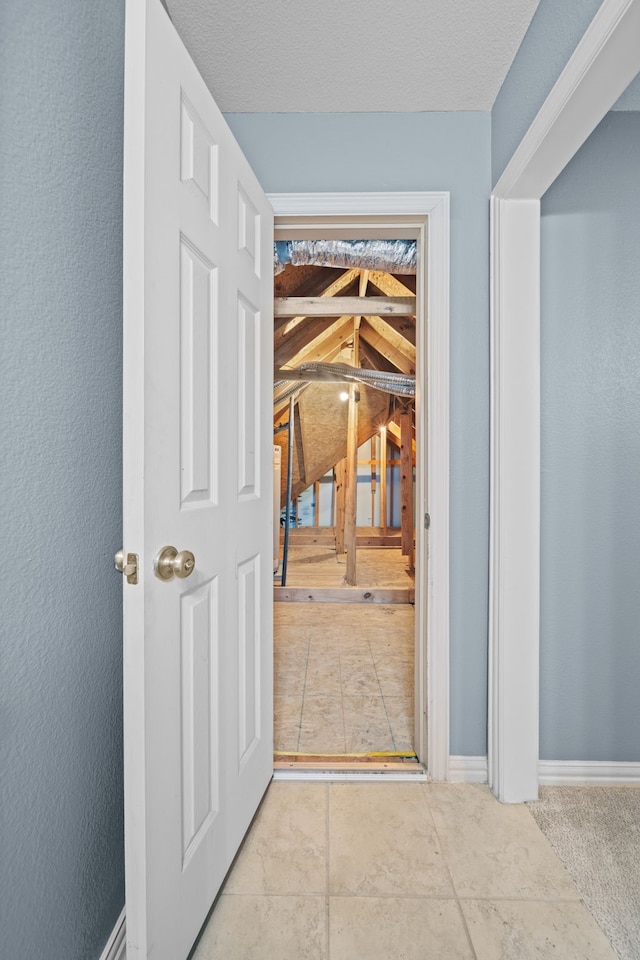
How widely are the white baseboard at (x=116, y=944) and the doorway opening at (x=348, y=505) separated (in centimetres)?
77

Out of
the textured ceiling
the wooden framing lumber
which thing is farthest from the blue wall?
the wooden framing lumber

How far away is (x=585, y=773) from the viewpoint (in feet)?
5.72

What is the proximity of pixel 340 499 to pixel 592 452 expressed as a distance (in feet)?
19.7

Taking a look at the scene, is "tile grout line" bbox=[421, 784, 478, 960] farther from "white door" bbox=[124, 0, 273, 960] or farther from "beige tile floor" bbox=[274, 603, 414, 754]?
"white door" bbox=[124, 0, 273, 960]

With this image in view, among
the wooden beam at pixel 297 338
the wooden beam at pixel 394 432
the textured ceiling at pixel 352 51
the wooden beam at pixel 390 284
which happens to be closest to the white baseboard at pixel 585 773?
the textured ceiling at pixel 352 51

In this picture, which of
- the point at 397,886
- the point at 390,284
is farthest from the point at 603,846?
the point at 390,284

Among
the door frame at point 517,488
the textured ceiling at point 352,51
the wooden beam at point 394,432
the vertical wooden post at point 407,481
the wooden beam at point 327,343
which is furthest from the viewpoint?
the wooden beam at point 394,432

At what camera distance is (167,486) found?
963 millimetres

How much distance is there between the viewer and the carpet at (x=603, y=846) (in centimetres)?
123

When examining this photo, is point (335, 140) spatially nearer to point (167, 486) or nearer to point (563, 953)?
point (167, 486)

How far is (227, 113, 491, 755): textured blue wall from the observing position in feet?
5.64

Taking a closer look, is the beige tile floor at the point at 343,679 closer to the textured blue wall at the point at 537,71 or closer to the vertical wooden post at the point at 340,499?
the textured blue wall at the point at 537,71

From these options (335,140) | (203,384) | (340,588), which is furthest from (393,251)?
(340,588)

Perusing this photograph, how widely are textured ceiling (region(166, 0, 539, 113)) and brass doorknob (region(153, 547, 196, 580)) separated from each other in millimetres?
1435
